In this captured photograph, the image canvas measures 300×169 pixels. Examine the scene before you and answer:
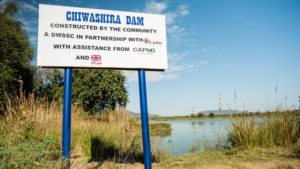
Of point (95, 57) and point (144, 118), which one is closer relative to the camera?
point (95, 57)

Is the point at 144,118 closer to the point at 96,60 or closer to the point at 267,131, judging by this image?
the point at 96,60

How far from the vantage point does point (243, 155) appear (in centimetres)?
506

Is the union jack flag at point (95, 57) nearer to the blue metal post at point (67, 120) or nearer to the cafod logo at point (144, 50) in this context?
the blue metal post at point (67, 120)

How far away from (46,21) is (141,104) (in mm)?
1869

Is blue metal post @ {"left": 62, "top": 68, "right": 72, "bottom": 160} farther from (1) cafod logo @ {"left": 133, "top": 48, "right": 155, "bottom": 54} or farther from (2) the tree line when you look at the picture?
(2) the tree line

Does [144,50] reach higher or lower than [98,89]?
lower

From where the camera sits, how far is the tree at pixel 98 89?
21.6 meters

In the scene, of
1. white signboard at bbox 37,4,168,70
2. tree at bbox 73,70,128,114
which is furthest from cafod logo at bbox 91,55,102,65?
Result: tree at bbox 73,70,128,114

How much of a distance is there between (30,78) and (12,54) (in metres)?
3.33

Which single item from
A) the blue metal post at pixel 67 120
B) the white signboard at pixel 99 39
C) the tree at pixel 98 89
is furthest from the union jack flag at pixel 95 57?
the tree at pixel 98 89

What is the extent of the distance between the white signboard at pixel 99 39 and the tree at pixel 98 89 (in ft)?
58.7

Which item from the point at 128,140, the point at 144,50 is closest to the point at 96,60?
the point at 144,50

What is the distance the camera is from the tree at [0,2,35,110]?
556 inches

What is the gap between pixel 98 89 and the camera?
2148 centimetres
